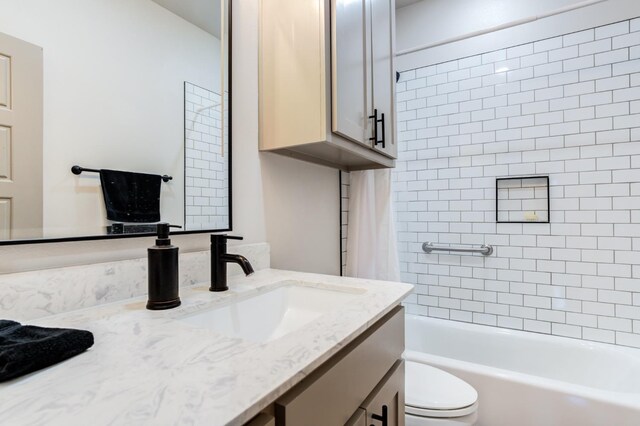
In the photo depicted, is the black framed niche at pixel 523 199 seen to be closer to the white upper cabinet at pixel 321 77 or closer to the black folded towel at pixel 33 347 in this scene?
the white upper cabinet at pixel 321 77

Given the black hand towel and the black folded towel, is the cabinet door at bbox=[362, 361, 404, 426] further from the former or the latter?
the black hand towel

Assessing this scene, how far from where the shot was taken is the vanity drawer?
50 cm

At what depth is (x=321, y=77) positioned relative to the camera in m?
1.14

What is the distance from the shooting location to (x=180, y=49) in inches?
41.7

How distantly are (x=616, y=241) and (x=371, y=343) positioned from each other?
2023mm

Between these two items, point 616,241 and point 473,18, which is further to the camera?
point 473,18

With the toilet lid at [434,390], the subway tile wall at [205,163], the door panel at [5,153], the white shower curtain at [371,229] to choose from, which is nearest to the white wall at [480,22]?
the white shower curtain at [371,229]

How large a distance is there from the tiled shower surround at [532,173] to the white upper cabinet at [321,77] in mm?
1130

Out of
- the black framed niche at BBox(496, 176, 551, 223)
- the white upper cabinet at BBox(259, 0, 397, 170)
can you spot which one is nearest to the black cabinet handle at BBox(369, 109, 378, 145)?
the white upper cabinet at BBox(259, 0, 397, 170)

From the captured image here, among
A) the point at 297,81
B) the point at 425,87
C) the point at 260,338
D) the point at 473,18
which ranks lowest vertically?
the point at 260,338

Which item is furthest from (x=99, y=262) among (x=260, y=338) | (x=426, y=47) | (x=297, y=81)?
(x=426, y=47)

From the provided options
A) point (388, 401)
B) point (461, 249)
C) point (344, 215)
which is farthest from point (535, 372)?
point (388, 401)

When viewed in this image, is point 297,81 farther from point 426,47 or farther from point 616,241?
point 616,241

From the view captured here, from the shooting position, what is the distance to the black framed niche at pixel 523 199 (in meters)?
2.11
